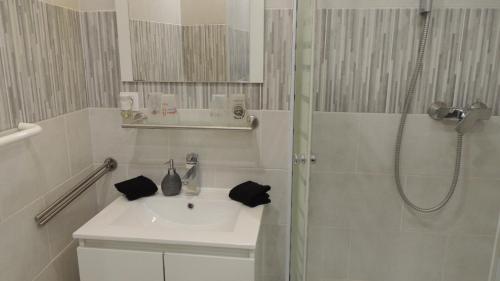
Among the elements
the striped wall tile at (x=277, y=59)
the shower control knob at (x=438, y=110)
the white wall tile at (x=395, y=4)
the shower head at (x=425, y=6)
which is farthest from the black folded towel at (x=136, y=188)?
the shower head at (x=425, y=6)

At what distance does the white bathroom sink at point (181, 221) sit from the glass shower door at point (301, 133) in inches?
7.0

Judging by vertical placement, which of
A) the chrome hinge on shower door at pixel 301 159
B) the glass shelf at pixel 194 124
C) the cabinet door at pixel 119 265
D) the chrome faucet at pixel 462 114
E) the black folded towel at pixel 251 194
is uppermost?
the chrome faucet at pixel 462 114

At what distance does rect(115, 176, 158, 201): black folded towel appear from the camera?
5.32 feet

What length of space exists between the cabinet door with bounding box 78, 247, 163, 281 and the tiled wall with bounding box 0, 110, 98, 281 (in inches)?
7.1

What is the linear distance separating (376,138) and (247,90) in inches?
23.7

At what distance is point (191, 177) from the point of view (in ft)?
5.42

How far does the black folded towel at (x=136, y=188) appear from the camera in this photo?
5.32 feet

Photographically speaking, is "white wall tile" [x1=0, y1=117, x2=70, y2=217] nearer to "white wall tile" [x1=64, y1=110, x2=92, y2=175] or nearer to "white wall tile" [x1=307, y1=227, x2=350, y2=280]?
"white wall tile" [x1=64, y1=110, x2=92, y2=175]

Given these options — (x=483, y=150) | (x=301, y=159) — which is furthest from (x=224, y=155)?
(x=483, y=150)

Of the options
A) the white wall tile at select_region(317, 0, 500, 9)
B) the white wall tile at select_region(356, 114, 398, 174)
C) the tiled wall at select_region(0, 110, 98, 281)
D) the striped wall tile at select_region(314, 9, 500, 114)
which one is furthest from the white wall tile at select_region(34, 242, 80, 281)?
the white wall tile at select_region(317, 0, 500, 9)

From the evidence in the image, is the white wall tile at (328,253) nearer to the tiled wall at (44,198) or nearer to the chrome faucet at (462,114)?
the chrome faucet at (462,114)

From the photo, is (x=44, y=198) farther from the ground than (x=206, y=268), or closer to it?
farther from the ground

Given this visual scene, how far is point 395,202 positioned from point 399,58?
25.4 inches

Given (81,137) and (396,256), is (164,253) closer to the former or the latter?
(81,137)
